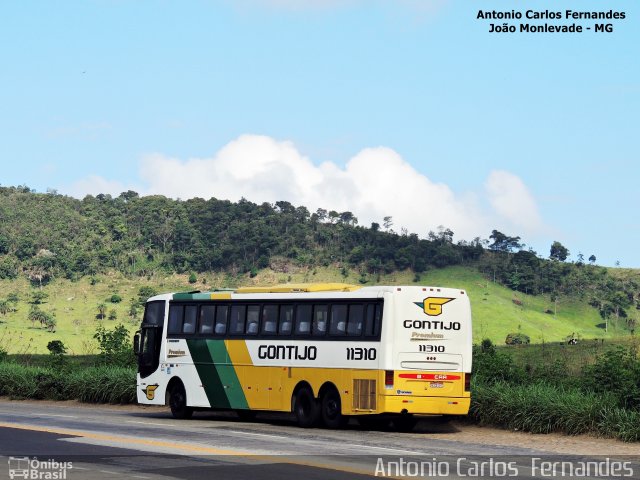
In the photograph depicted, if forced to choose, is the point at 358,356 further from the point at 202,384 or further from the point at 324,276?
the point at 324,276

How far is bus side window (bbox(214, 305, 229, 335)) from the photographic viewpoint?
2938cm

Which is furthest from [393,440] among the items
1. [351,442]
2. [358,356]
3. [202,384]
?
[202,384]

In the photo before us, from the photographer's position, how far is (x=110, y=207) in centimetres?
19325

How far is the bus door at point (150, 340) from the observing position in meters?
31.6

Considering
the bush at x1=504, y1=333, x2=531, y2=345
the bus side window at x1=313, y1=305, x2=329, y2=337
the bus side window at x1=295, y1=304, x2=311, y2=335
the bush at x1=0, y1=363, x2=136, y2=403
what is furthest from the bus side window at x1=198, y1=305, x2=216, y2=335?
the bush at x1=504, y1=333, x2=531, y2=345

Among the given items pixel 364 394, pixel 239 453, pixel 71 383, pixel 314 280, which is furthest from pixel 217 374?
pixel 314 280

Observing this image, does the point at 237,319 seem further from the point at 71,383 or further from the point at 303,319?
the point at 71,383

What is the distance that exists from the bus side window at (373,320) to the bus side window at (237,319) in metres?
4.26

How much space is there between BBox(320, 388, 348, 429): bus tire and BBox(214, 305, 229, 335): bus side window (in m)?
4.02

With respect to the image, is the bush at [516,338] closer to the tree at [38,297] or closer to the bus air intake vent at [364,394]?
the tree at [38,297]

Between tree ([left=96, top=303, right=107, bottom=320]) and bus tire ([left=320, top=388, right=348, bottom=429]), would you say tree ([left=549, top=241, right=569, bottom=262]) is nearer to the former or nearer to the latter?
tree ([left=96, top=303, right=107, bottom=320])

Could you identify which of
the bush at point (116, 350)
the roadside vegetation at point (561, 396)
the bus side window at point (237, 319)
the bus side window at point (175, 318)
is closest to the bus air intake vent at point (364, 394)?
the roadside vegetation at point (561, 396)

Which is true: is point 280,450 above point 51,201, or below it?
below

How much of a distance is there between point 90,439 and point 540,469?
28.8 ft
